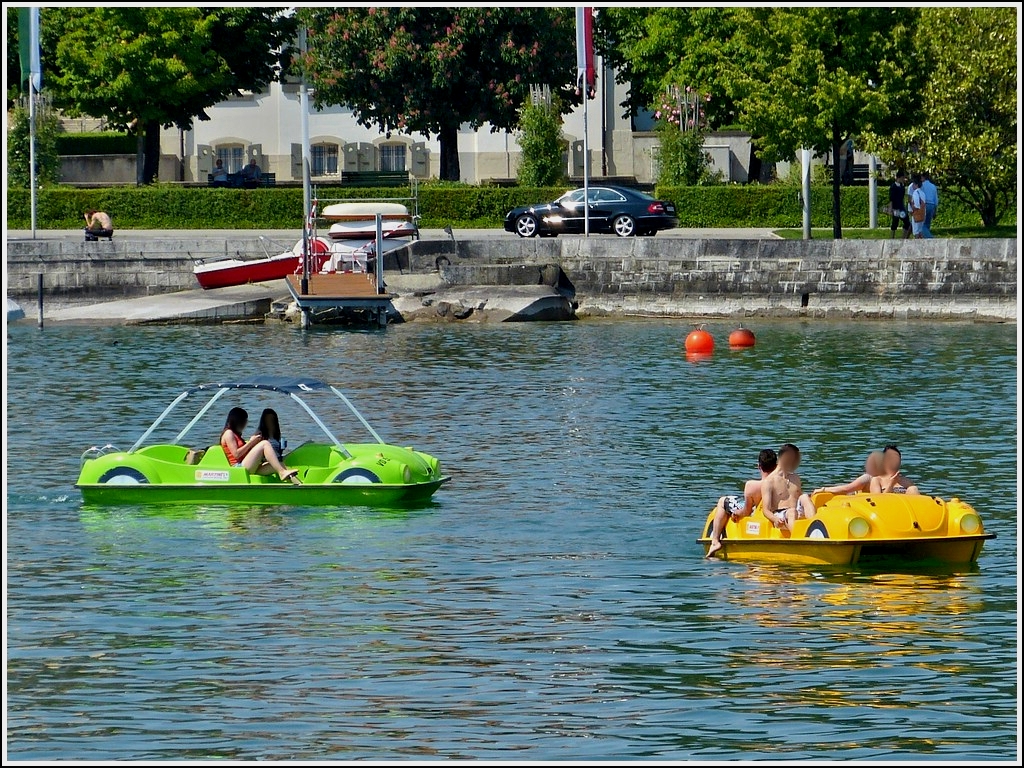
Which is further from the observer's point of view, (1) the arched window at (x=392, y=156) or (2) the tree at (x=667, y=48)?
(1) the arched window at (x=392, y=156)

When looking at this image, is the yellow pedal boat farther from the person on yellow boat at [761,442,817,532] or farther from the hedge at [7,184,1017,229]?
the hedge at [7,184,1017,229]

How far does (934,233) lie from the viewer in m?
45.8

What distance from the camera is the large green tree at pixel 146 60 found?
200ft

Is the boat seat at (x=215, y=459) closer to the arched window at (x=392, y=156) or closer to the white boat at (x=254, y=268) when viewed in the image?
the white boat at (x=254, y=268)

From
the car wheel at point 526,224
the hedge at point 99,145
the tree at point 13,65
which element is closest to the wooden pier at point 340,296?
the car wheel at point 526,224

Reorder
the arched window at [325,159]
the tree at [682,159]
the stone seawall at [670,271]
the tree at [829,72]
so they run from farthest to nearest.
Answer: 1. the arched window at [325,159]
2. the tree at [682,159]
3. the tree at [829,72]
4. the stone seawall at [670,271]

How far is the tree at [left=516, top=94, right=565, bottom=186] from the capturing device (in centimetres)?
5500

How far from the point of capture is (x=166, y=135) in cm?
7350

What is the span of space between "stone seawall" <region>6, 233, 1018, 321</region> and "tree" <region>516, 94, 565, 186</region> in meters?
12.4

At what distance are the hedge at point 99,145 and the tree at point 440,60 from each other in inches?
418

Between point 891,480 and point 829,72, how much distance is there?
27.2 m

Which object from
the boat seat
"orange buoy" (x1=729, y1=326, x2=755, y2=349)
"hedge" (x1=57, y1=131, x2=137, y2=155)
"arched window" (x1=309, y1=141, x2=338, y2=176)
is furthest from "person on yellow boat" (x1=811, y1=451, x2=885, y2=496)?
"arched window" (x1=309, y1=141, x2=338, y2=176)

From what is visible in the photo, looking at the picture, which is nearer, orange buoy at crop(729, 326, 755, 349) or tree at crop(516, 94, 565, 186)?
orange buoy at crop(729, 326, 755, 349)

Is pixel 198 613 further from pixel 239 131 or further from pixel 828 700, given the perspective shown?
pixel 239 131
